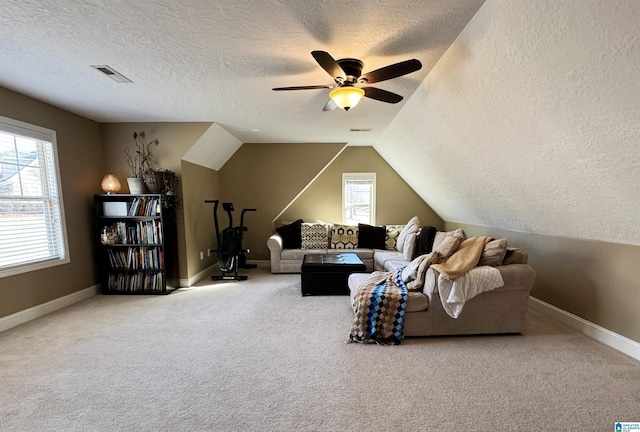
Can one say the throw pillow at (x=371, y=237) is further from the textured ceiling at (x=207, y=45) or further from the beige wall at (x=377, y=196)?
the textured ceiling at (x=207, y=45)

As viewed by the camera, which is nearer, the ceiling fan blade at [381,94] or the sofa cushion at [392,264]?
the ceiling fan blade at [381,94]

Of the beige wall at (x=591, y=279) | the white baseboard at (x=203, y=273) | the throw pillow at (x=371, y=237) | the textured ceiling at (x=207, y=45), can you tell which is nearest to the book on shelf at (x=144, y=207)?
the white baseboard at (x=203, y=273)

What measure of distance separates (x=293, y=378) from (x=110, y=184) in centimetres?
359

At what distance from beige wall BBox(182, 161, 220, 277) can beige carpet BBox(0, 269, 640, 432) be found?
138 cm

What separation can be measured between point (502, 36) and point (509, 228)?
2687mm

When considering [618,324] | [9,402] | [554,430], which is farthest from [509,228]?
[9,402]

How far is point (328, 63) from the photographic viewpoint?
5.69 ft

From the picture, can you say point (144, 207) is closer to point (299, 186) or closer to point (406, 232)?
point (299, 186)

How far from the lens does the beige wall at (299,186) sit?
5117mm

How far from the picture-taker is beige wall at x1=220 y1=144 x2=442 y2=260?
201 inches

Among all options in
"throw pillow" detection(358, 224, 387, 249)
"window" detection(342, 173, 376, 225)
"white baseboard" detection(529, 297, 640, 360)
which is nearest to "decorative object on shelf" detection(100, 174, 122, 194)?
"window" detection(342, 173, 376, 225)

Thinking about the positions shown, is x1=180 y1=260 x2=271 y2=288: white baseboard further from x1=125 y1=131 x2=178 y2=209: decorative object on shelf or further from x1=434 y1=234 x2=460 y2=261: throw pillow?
x1=434 y1=234 x2=460 y2=261: throw pillow

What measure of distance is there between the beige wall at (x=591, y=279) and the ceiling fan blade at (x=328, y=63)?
2.79 m

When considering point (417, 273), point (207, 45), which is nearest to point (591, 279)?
point (417, 273)
